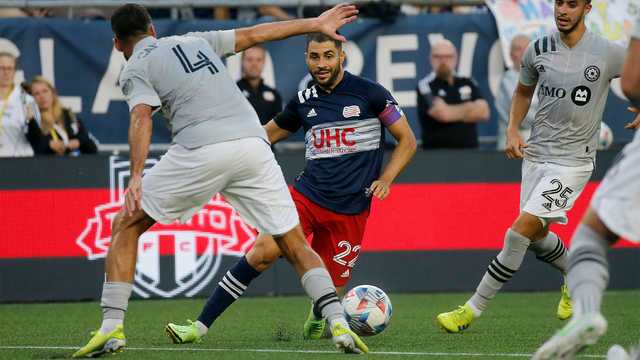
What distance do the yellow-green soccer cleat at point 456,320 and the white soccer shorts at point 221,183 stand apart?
214 centimetres

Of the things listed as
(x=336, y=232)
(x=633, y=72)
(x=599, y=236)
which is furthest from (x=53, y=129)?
(x=633, y=72)

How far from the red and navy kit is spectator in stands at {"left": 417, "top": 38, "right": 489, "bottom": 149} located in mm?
4506

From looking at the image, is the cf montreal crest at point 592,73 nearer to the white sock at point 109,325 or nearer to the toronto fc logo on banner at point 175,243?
the white sock at point 109,325

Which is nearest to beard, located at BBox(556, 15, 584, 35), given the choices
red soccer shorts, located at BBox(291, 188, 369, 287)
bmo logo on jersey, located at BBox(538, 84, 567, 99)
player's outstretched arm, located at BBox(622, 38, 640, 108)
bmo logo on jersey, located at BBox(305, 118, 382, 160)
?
bmo logo on jersey, located at BBox(538, 84, 567, 99)

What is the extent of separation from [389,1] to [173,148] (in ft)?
23.6

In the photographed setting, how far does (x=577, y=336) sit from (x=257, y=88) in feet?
28.3

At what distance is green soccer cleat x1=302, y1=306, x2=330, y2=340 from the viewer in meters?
9.38

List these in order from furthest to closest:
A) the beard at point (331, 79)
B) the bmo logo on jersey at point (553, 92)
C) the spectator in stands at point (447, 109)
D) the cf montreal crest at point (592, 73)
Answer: the spectator in stands at point (447, 109) < the bmo logo on jersey at point (553, 92) < the cf montreal crest at point (592, 73) < the beard at point (331, 79)

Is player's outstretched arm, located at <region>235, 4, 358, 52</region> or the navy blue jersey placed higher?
player's outstretched arm, located at <region>235, 4, 358, 52</region>

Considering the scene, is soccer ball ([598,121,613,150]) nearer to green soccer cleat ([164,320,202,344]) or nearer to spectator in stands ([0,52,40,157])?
spectator in stands ([0,52,40,157])

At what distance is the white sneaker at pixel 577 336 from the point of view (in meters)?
5.88

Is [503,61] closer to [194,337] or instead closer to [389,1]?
[389,1]

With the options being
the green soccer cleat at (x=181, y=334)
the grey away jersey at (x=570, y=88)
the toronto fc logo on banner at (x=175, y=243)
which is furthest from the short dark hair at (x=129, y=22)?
the toronto fc logo on banner at (x=175, y=243)

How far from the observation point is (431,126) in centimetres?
1420
